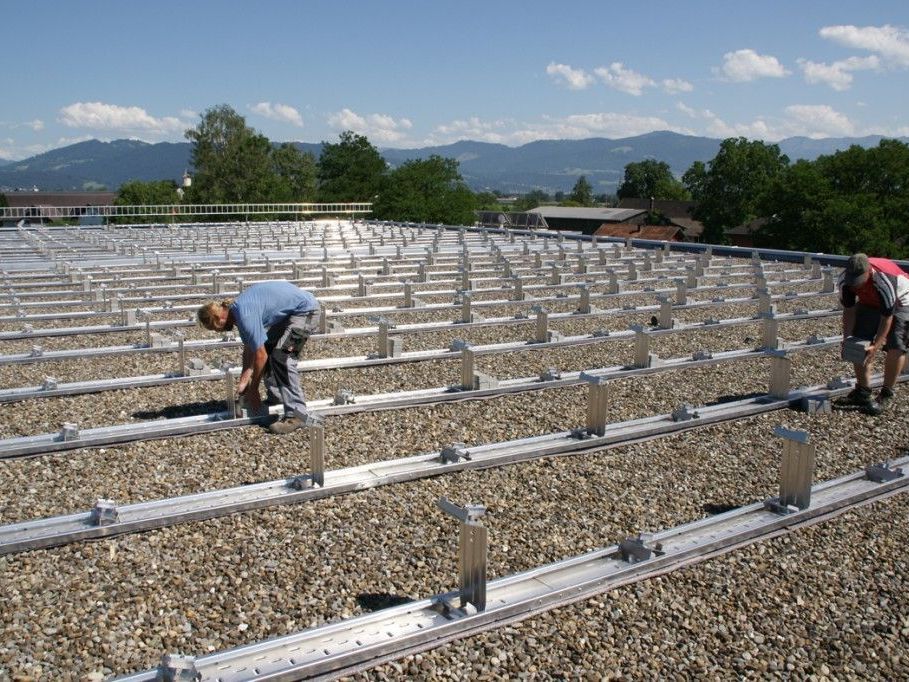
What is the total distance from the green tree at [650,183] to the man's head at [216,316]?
112 metres

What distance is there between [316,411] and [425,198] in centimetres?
3011

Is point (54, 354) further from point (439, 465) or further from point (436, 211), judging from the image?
point (436, 211)

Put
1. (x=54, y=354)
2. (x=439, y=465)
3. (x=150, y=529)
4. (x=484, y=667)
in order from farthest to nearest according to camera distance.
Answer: (x=54, y=354)
(x=439, y=465)
(x=150, y=529)
(x=484, y=667)

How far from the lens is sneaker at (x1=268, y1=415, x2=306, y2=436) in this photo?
619 cm

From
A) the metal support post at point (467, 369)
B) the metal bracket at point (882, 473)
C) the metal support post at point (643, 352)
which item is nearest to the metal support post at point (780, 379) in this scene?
the metal support post at point (643, 352)

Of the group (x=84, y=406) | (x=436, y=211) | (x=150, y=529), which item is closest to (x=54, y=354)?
(x=84, y=406)

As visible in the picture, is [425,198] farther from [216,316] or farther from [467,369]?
[216,316]

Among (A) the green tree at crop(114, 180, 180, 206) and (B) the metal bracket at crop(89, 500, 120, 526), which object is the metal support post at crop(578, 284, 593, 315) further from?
(A) the green tree at crop(114, 180, 180, 206)

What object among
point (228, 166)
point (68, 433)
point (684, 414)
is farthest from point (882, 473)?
point (228, 166)

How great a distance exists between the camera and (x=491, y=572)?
4227 millimetres

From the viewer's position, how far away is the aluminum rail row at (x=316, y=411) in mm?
5852

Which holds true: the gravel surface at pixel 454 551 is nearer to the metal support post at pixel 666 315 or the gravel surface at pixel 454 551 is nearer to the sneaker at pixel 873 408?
the sneaker at pixel 873 408

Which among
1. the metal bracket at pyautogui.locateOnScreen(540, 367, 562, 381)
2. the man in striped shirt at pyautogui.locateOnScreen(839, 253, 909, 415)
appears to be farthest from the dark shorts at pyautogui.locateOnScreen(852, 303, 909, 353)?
the metal bracket at pyautogui.locateOnScreen(540, 367, 562, 381)

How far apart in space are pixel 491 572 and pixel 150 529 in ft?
6.33
